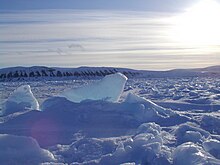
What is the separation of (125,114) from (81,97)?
2.48m

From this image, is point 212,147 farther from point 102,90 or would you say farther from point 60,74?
point 60,74

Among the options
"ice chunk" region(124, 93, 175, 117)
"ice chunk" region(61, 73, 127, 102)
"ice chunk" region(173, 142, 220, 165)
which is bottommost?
"ice chunk" region(173, 142, 220, 165)

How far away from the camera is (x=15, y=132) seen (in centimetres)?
784

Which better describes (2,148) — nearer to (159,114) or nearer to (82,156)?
(82,156)

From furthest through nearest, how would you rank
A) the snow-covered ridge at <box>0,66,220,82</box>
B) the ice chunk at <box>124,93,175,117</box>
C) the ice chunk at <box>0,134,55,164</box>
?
the snow-covered ridge at <box>0,66,220,82</box>, the ice chunk at <box>124,93,175,117</box>, the ice chunk at <box>0,134,55,164</box>

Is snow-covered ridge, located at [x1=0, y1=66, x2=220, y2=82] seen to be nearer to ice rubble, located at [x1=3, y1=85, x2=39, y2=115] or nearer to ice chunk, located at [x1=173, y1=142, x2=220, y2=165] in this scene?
ice rubble, located at [x1=3, y1=85, x2=39, y2=115]

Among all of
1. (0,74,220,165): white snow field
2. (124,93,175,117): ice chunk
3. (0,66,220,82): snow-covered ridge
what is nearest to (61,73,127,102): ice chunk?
(0,74,220,165): white snow field

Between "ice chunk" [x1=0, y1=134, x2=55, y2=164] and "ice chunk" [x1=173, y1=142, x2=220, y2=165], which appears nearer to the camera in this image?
"ice chunk" [x1=173, y1=142, x2=220, y2=165]

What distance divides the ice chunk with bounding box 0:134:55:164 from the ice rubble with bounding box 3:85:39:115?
4.07 meters

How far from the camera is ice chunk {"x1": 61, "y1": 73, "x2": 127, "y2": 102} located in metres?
11.4

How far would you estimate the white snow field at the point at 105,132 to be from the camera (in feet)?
19.9

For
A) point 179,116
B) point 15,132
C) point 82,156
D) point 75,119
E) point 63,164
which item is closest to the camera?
point 63,164

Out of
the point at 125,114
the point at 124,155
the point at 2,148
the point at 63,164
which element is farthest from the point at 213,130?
the point at 2,148

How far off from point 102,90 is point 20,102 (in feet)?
7.78
